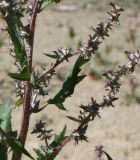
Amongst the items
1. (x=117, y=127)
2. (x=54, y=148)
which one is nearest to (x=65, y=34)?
(x=117, y=127)

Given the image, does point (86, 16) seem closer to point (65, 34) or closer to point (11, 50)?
point (65, 34)

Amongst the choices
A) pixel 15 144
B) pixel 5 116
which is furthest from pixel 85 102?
pixel 15 144

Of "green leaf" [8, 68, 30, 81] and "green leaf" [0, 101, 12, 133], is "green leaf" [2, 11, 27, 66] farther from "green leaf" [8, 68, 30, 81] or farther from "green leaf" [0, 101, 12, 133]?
"green leaf" [0, 101, 12, 133]

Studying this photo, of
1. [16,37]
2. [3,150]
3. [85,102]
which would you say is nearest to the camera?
[16,37]

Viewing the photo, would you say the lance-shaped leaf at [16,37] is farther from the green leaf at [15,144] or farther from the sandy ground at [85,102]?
the sandy ground at [85,102]

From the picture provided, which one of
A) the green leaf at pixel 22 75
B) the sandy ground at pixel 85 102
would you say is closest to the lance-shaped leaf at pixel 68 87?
the green leaf at pixel 22 75

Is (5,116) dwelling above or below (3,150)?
above

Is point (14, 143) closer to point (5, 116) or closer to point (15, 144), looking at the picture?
point (15, 144)

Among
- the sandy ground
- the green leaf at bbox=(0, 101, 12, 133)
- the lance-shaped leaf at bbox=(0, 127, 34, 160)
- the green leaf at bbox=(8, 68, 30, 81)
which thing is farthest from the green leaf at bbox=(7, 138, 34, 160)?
the sandy ground

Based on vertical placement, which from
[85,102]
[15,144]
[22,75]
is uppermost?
[85,102]
